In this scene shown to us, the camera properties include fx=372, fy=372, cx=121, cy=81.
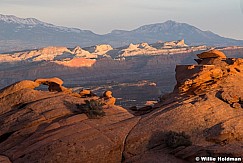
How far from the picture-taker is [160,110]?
17.0m

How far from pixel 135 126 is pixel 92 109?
8.14 feet

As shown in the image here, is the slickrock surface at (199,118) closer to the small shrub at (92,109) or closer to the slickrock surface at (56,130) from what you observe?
the slickrock surface at (56,130)

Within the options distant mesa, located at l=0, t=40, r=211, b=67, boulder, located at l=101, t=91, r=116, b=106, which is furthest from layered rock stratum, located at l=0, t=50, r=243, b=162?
distant mesa, located at l=0, t=40, r=211, b=67

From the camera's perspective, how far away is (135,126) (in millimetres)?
15648

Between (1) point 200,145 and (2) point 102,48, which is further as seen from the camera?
(2) point 102,48

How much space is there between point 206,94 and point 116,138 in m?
5.37

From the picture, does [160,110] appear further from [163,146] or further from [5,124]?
[5,124]

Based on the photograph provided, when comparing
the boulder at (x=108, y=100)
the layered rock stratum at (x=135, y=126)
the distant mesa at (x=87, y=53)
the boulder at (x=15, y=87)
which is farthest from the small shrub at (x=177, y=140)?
the distant mesa at (x=87, y=53)

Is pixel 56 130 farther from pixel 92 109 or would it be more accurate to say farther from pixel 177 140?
pixel 177 140

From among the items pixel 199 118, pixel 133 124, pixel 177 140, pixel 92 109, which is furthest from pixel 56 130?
pixel 199 118

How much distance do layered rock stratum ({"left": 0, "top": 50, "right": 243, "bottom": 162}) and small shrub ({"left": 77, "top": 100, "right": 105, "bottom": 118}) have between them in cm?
26

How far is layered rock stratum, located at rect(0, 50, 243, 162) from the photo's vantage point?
1369 cm

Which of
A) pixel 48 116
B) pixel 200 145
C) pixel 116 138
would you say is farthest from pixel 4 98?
pixel 200 145

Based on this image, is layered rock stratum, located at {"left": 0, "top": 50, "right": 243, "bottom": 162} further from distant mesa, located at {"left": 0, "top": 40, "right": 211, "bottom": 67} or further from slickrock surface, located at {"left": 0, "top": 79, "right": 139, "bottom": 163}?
distant mesa, located at {"left": 0, "top": 40, "right": 211, "bottom": 67}
